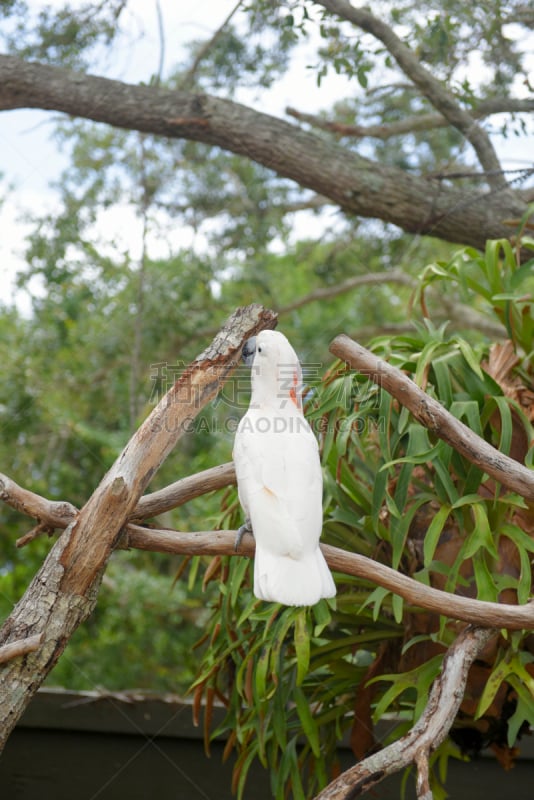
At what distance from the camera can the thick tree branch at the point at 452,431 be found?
3.84 feet

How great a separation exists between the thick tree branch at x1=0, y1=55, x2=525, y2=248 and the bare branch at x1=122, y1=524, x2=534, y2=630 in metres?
1.26

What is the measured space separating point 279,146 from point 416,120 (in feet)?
2.70

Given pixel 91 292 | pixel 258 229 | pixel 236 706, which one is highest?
pixel 258 229

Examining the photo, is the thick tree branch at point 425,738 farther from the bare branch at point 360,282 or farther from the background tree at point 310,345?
the bare branch at point 360,282

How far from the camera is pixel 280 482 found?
107cm

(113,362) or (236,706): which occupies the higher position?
(113,362)

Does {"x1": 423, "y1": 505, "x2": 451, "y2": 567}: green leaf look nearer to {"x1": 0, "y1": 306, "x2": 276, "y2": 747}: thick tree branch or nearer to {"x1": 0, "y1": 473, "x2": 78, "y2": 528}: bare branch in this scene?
{"x1": 0, "y1": 306, "x2": 276, "y2": 747}: thick tree branch

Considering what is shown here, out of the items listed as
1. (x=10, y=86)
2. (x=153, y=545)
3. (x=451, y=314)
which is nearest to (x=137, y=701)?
(x=153, y=545)

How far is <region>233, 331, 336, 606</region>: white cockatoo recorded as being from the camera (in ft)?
3.35

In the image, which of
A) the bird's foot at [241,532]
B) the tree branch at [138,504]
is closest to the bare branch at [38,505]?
the tree branch at [138,504]

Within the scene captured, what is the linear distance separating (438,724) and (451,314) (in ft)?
8.82

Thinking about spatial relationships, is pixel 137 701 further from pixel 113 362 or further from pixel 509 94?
pixel 509 94

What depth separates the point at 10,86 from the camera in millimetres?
1997

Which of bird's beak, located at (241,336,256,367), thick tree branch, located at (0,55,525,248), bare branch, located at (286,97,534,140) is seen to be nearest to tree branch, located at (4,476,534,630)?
bird's beak, located at (241,336,256,367)
